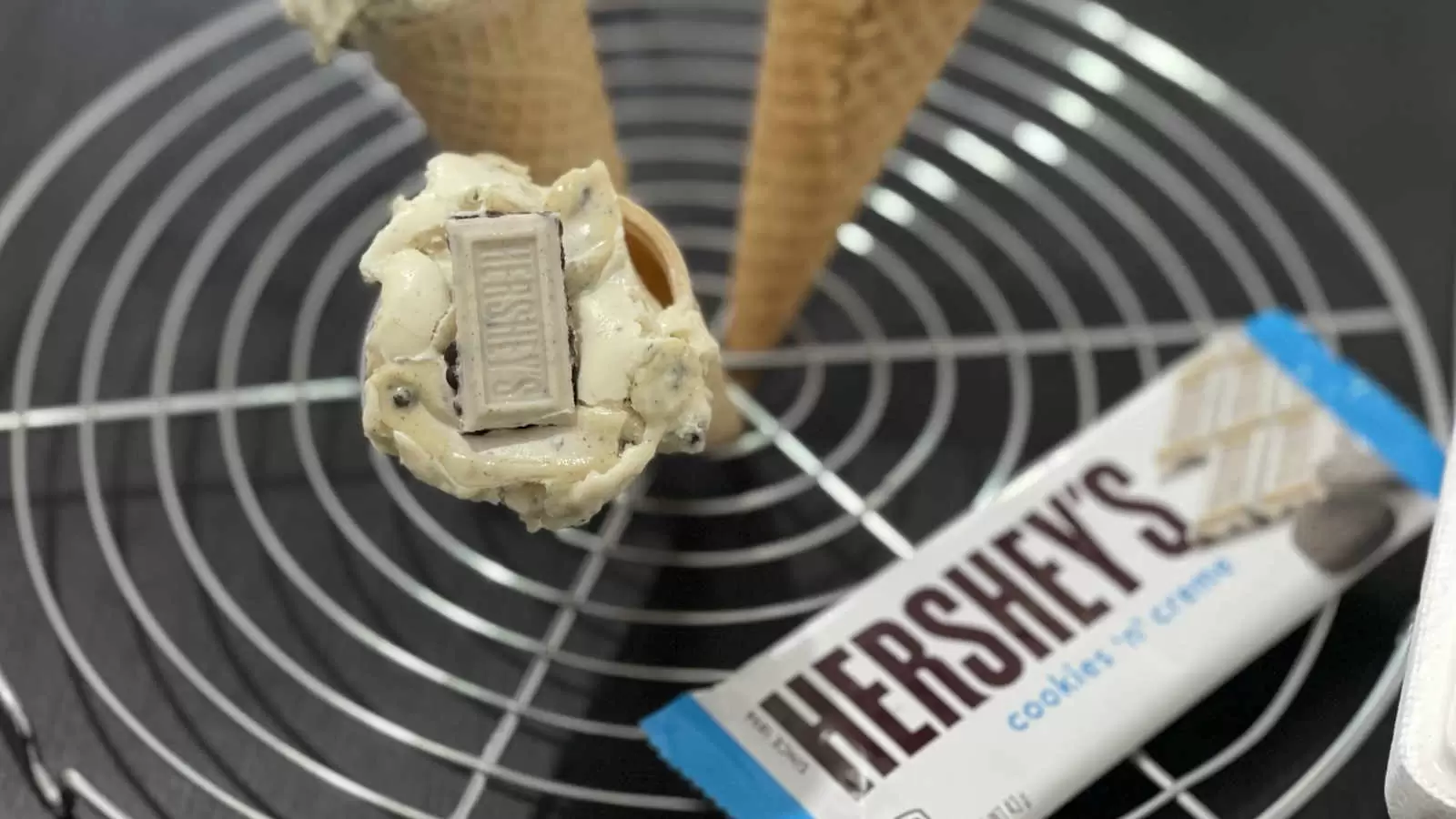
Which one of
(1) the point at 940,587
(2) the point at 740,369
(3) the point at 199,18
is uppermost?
(3) the point at 199,18

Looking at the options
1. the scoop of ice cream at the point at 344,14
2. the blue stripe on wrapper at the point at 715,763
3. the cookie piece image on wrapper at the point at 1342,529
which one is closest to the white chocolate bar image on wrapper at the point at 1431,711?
the cookie piece image on wrapper at the point at 1342,529

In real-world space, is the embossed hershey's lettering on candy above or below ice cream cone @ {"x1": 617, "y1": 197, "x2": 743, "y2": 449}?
below

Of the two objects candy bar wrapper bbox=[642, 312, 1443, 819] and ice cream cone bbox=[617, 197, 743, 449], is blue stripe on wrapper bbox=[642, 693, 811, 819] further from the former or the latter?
ice cream cone bbox=[617, 197, 743, 449]

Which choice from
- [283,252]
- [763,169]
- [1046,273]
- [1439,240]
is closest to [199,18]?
[283,252]

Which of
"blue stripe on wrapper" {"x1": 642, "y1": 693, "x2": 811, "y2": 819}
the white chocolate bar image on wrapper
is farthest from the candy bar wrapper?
the white chocolate bar image on wrapper

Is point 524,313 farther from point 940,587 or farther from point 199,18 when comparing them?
point 199,18

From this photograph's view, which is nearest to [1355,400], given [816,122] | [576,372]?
[816,122]

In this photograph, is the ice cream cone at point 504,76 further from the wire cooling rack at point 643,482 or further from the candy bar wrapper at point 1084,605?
the candy bar wrapper at point 1084,605

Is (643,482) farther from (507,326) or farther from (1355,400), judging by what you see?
(1355,400)
